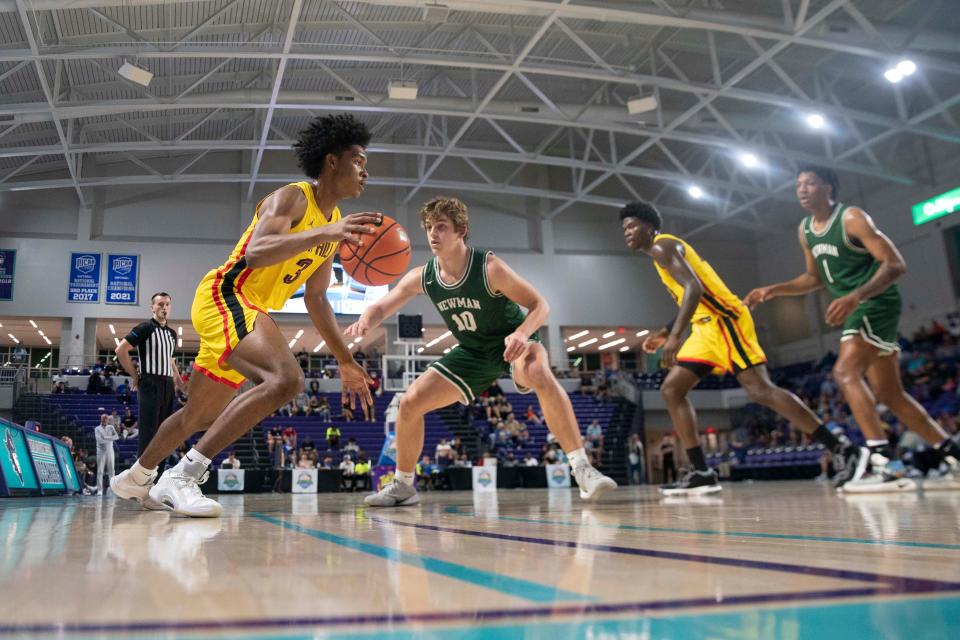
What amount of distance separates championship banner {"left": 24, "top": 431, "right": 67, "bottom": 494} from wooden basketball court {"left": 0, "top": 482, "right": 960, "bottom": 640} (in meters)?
6.64

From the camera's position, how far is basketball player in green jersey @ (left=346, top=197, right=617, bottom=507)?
140 inches

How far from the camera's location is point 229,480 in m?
11.9

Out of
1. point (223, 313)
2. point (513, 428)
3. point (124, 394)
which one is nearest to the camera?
point (223, 313)

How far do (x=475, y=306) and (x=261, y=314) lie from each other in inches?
45.6

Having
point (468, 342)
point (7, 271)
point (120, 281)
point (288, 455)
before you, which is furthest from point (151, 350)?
point (7, 271)

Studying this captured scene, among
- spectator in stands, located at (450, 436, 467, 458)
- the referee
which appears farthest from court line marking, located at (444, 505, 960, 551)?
spectator in stands, located at (450, 436, 467, 458)

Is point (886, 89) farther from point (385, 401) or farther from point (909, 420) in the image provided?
point (909, 420)

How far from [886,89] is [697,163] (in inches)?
205

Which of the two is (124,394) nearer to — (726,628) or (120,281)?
(120,281)

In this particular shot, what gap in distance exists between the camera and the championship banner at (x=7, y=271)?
63.1ft

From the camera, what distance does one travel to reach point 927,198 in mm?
17234

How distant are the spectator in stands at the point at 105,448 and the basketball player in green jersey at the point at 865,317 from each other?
9.11 metres

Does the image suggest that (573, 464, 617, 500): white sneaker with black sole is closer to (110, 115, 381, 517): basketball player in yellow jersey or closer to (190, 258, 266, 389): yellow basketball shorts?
(110, 115, 381, 517): basketball player in yellow jersey

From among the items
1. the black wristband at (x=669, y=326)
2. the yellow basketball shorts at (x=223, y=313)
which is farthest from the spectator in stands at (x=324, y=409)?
the yellow basketball shorts at (x=223, y=313)
